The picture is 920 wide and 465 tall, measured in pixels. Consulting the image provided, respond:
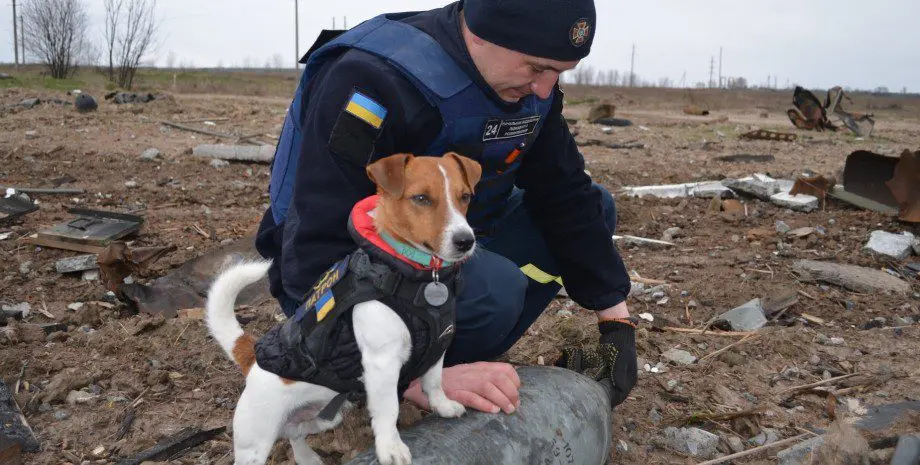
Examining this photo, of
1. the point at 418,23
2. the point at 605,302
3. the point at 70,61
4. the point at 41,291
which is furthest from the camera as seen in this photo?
the point at 70,61

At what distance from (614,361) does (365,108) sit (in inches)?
60.0

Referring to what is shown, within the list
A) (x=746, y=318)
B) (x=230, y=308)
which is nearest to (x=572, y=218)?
(x=230, y=308)

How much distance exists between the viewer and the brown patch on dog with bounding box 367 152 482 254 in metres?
2.31

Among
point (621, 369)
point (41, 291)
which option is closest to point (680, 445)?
point (621, 369)

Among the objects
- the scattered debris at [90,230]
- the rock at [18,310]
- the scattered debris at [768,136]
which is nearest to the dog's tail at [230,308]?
the rock at [18,310]

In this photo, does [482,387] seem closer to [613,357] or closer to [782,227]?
[613,357]

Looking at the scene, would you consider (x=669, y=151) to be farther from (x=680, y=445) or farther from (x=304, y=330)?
(x=304, y=330)

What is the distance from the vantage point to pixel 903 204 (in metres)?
6.62

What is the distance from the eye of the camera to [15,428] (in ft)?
10.0

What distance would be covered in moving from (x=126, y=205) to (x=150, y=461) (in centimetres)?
503

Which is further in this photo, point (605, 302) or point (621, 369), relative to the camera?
point (605, 302)

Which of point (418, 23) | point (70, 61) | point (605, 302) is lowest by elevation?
point (605, 302)

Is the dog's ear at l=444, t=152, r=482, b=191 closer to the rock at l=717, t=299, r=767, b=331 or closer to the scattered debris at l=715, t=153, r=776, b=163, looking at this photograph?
the rock at l=717, t=299, r=767, b=331

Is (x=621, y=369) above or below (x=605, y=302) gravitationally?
below
